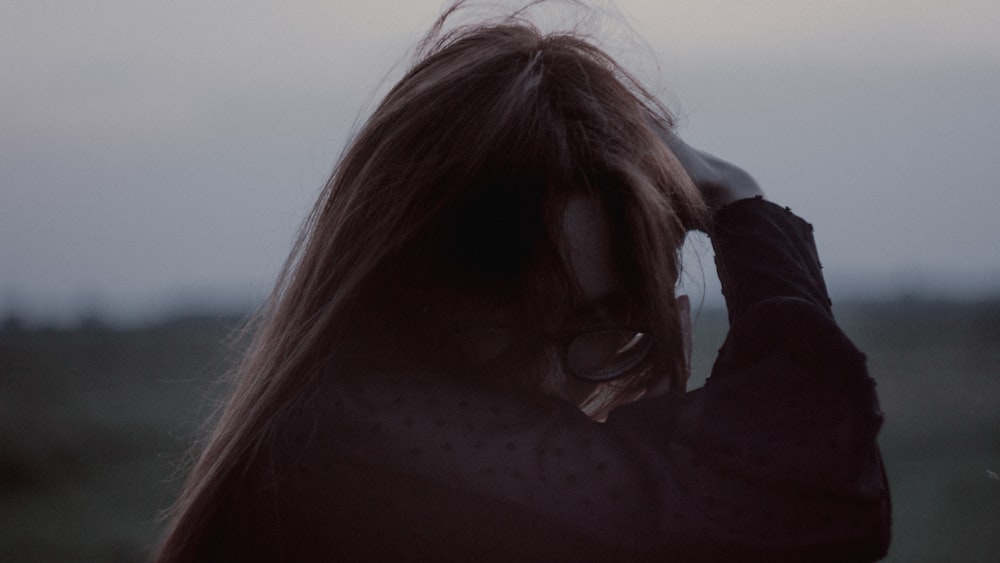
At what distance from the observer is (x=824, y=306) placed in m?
1.79

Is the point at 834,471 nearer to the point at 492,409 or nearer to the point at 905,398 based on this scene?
the point at 492,409

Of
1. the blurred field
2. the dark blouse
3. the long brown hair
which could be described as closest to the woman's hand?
the long brown hair

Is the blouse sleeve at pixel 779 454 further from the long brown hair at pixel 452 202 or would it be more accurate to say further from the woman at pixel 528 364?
the long brown hair at pixel 452 202

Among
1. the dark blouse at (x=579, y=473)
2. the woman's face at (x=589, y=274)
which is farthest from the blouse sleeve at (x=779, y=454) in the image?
the woman's face at (x=589, y=274)

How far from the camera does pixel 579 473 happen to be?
143 cm

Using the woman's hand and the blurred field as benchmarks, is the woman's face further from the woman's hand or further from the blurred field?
the blurred field

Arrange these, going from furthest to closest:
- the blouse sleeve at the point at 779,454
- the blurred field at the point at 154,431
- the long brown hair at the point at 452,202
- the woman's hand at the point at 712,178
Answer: the blurred field at the point at 154,431 → the woman's hand at the point at 712,178 → the long brown hair at the point at 452,202 → the blouse sleeve at the point at 779,454

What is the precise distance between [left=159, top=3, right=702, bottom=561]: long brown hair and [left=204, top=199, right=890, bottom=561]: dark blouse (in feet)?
0.44

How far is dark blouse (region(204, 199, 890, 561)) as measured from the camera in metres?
1.40

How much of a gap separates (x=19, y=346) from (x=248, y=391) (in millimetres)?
17161

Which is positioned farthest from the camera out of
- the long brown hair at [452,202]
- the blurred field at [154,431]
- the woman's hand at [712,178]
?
the blurred field at [154,431]

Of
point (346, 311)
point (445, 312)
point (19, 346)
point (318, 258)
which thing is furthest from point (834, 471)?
point (19, 346)

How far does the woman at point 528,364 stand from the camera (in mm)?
1412

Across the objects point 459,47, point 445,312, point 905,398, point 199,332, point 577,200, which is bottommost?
point 199,332
